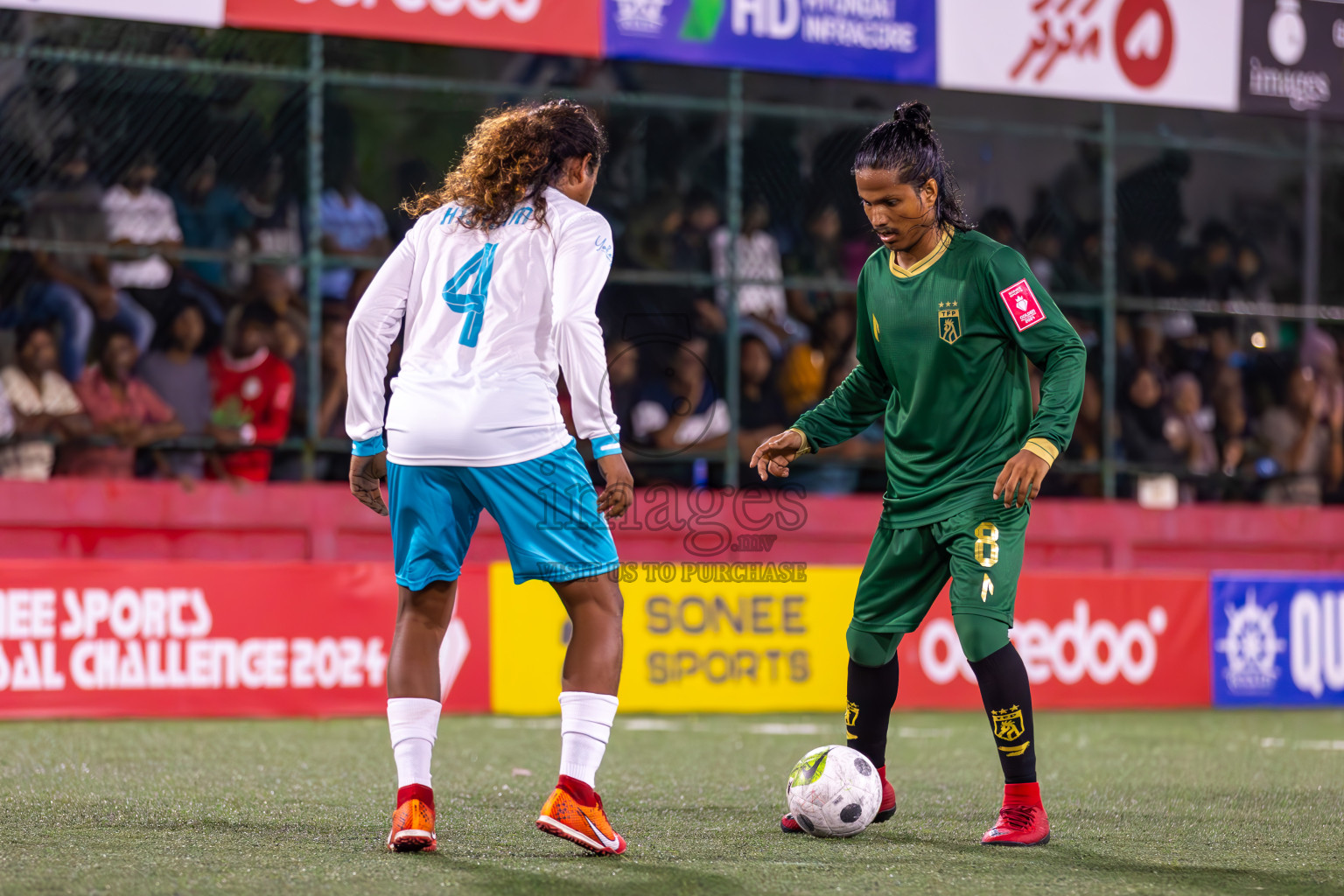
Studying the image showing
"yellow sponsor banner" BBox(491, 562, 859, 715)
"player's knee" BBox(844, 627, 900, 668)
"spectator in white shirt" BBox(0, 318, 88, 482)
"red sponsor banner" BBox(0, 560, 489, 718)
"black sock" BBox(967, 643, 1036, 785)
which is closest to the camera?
"black sock" BBox(967, 643, 1036, 785)

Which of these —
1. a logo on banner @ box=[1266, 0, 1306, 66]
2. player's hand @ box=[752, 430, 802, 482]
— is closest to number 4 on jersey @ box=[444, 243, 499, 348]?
player's hand @ box=[752, 430, 802, 482]

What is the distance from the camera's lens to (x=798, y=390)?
12406 millimetres

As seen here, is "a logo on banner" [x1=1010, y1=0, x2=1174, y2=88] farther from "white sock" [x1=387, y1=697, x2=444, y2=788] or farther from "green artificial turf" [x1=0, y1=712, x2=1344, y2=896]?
"white sock" [x1=387, y1=697, x2=444, y2=788]

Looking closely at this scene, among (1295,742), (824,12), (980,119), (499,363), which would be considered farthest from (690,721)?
(980,119)

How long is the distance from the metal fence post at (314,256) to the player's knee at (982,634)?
6825 millimetres

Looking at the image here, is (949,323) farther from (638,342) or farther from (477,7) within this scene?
(638,342)

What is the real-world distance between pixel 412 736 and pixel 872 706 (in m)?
1.49

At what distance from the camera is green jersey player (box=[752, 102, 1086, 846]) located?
4691 millimetres

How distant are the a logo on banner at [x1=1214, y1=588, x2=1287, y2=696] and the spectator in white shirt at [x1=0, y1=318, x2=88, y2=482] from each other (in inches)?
294

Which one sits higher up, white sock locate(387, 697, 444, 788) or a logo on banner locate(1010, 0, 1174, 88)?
a logo on banner locate(1010, 0, 1174, 88)

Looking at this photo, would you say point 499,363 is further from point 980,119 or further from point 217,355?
point 980,119

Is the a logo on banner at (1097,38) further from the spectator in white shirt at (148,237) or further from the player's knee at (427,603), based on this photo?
the player's knee at (427,603)

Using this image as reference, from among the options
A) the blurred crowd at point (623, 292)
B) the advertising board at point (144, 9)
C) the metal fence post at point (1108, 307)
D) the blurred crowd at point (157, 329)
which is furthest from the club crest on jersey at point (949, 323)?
the metal fence post at point (1108, 307)

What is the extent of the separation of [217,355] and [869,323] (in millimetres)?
6849
